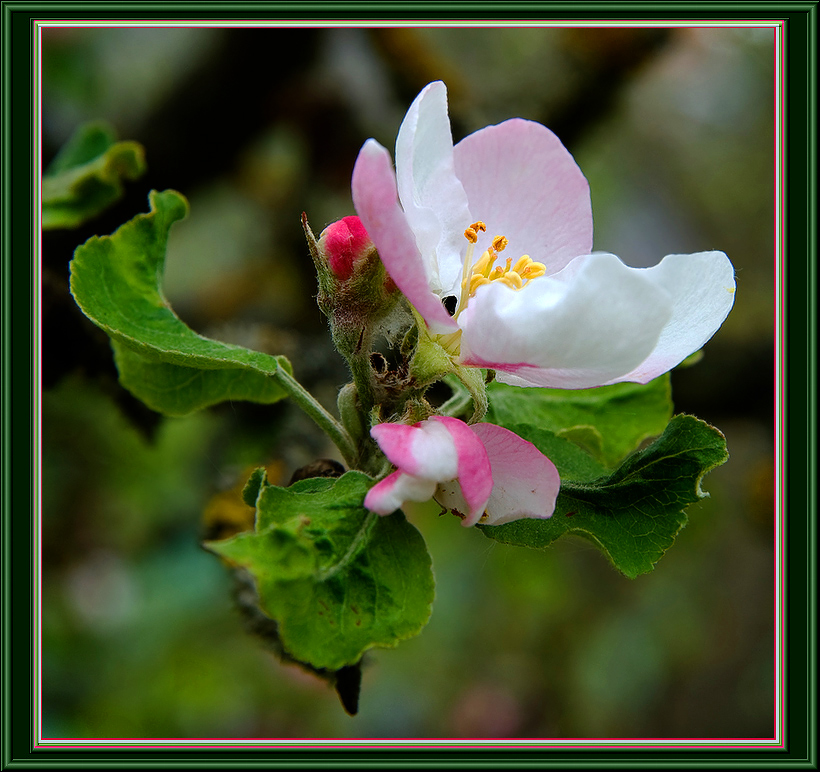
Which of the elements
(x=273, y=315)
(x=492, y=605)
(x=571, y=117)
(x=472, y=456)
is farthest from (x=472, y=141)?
(x=492, y=605)

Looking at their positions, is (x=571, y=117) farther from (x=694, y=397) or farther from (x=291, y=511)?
(x=291, y=511)

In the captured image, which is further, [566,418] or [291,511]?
[566,418]

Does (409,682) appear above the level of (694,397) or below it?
below

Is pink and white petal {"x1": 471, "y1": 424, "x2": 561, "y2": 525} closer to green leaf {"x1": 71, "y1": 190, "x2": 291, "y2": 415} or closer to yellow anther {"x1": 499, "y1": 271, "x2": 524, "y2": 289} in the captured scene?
yellow anther {"x1": 499, "y1": 271, "x2": 524, "y2": 289}

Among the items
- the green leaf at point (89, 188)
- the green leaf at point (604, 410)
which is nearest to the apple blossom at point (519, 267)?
the green leaf at point (604, 410)

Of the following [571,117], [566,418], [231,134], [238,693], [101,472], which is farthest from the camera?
[238,693]

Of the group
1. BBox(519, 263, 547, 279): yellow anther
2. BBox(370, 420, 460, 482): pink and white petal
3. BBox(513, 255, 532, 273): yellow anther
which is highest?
BBox(513, 255, 532, 273): yellow anther

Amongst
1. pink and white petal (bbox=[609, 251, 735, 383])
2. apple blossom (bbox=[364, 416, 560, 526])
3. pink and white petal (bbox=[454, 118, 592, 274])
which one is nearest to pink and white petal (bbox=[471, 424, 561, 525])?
apple blossom (bbox=[364, 416, 560, 526])
